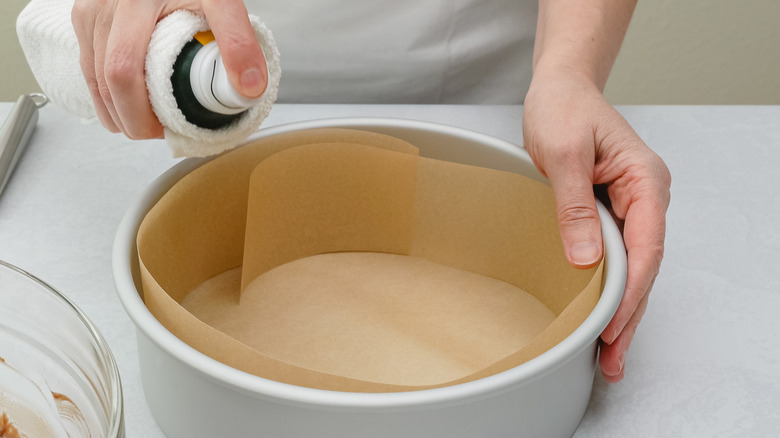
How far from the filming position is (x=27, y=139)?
25.9 inches

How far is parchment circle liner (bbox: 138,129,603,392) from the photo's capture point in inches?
19.0

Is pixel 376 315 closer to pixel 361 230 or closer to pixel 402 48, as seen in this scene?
pixel 361 230

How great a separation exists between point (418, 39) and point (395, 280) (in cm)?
30

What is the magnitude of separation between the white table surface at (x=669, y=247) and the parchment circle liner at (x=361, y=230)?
7cm

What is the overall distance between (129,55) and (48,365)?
170 mm

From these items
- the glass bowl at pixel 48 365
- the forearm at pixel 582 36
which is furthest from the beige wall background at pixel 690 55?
the glass bowl at pixel 48 365

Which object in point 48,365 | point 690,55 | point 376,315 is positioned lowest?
point 690,55

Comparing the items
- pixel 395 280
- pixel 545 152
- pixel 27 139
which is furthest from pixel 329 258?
pixel 27 139

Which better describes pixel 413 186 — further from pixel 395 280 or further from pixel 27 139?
pixel 27 139

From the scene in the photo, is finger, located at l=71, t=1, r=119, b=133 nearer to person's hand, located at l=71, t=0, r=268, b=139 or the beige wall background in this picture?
person's hand, located at l=71, t=0, r=268, b=139

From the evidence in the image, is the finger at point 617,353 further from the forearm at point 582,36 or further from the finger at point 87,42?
the finger at point 87,42

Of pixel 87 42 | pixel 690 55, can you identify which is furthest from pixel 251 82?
pixel 690 55

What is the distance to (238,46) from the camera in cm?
38

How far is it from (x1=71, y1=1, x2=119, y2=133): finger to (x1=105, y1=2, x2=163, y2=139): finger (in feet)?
0.14
